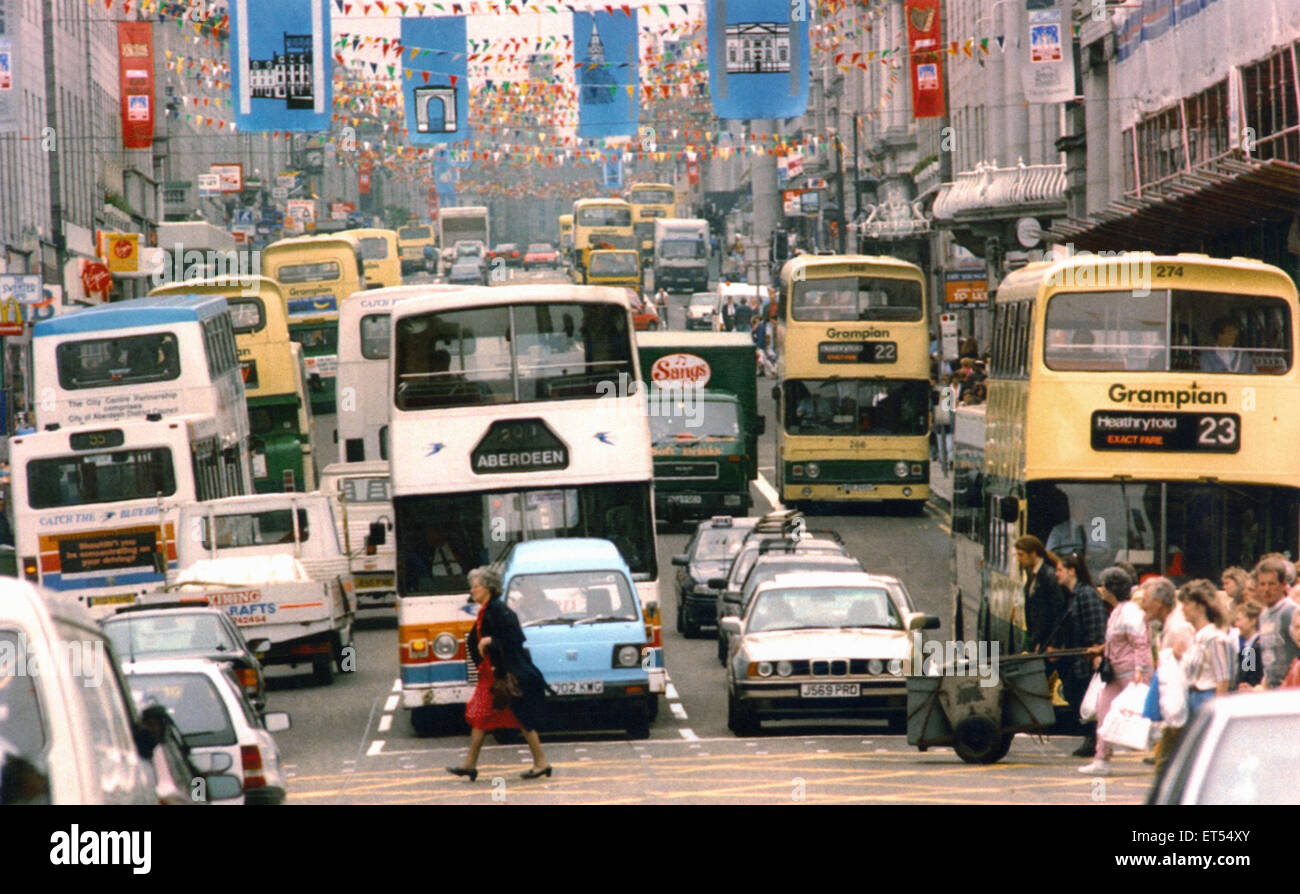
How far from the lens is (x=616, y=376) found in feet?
68.5

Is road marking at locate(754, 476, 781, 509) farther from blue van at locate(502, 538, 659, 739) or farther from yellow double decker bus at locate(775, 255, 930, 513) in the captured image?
blue van at locate(502, 538, 659, 739)

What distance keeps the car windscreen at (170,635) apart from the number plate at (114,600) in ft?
25.2

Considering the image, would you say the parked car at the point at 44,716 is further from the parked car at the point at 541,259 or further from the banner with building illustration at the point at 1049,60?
the parked car at the point at 541,259

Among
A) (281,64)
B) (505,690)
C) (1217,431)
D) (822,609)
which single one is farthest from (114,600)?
(1217,431)

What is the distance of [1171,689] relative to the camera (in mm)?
13234

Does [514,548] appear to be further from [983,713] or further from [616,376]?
[983,713]

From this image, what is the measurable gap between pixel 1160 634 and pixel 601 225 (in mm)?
79239

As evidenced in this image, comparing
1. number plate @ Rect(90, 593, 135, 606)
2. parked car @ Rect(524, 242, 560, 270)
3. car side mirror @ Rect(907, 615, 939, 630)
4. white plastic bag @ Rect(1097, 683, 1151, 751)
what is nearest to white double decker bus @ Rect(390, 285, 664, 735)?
car side mirror @ Rect(907, 615, 939, 630)

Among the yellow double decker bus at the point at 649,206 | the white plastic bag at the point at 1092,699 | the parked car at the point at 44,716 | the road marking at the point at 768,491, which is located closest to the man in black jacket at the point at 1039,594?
the white plastic bag at the point at 1092,699

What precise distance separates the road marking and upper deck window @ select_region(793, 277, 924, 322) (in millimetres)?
4193

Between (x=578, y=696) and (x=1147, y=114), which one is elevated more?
(x=1147, y=114)
